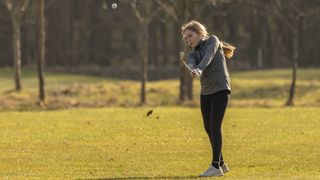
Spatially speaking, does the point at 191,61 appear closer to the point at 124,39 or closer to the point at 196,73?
the point at 196,73

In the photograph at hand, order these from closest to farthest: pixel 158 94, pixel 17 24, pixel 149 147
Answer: pixel 149 147 → pixel 158 94 → pixel 17 24

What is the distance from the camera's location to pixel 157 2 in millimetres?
39719

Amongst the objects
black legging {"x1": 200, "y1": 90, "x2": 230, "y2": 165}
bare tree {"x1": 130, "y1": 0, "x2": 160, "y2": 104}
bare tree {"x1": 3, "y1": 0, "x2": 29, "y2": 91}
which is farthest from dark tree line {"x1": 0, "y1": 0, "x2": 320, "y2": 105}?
black legging {"x1": 200, "y1": 90, "x2": 230, "y2": 165}

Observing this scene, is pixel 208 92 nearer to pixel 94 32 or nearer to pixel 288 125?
pixel 288 125

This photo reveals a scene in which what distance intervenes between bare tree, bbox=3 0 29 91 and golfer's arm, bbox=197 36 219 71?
3286cm

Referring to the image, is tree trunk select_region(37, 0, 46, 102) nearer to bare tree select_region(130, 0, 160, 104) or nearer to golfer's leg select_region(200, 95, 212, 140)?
bare tree select_region(130, 0, 160, 104)

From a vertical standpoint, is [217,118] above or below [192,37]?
below

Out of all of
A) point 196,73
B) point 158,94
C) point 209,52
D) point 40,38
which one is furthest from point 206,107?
point 158,94

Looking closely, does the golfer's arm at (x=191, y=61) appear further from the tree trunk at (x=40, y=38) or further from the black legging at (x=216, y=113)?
the tree trunk at (x=40, y=38)

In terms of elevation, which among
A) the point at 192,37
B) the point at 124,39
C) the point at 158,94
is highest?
the point at 192,37

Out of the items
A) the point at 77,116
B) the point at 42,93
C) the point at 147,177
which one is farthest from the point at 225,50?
the point at 42,93

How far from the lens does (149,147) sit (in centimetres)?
1725

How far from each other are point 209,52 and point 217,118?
1122mm

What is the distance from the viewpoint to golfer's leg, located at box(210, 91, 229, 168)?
12500 millimetres
